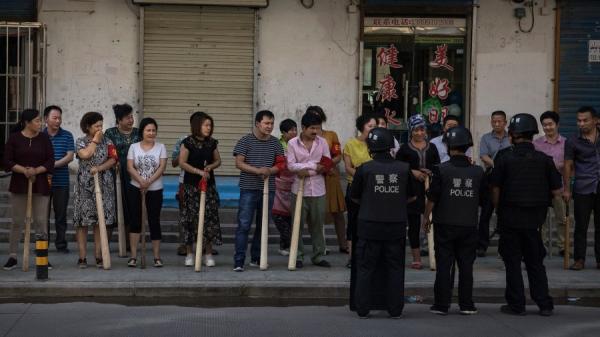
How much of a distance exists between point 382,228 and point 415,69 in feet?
26.7

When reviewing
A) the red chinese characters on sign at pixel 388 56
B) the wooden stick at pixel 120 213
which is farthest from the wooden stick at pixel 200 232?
the red chinese characters on sign at pixel 388 56

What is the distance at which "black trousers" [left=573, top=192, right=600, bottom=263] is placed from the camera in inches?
482

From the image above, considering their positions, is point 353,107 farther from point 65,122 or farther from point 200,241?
point 200,241

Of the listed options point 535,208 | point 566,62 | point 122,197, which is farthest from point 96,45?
point 535,208

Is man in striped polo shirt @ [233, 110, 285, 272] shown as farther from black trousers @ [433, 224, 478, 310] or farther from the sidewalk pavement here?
black trousers @ [433, 224, 478, 310]

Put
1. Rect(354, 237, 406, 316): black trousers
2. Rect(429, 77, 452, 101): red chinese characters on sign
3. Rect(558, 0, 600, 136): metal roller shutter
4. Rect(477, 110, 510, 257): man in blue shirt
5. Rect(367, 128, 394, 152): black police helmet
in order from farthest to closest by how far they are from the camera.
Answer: Rect(429, 77, 452, 101): red chinese characters on sign
Rect(558, 0, 600, 136): metal roller shutter
Rect(477, 110, 510, 257): man in blue shirt
Rect(367, 128, 394, 152): black police helmet
Rect(354, 237, 406, 316): black trousers

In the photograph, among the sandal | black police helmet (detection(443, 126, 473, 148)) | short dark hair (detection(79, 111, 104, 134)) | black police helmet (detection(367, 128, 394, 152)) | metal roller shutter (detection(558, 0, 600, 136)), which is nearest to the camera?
black police helmet (detection(367, 128, 394, 152))

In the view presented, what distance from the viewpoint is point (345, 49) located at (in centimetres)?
1664

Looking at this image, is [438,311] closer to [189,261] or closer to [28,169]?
[189,261]

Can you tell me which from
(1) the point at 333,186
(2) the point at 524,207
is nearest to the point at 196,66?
(1) the point at 333,186

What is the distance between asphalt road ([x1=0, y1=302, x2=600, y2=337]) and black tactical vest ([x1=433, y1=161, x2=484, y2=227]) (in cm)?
99

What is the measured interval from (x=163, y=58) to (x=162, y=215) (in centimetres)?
331

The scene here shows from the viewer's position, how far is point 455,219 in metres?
9.43

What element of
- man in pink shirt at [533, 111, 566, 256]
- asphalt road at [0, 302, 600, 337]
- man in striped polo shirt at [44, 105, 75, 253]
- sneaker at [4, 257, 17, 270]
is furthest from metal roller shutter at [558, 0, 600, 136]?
sneaker at [4, 257, 17, 270]
